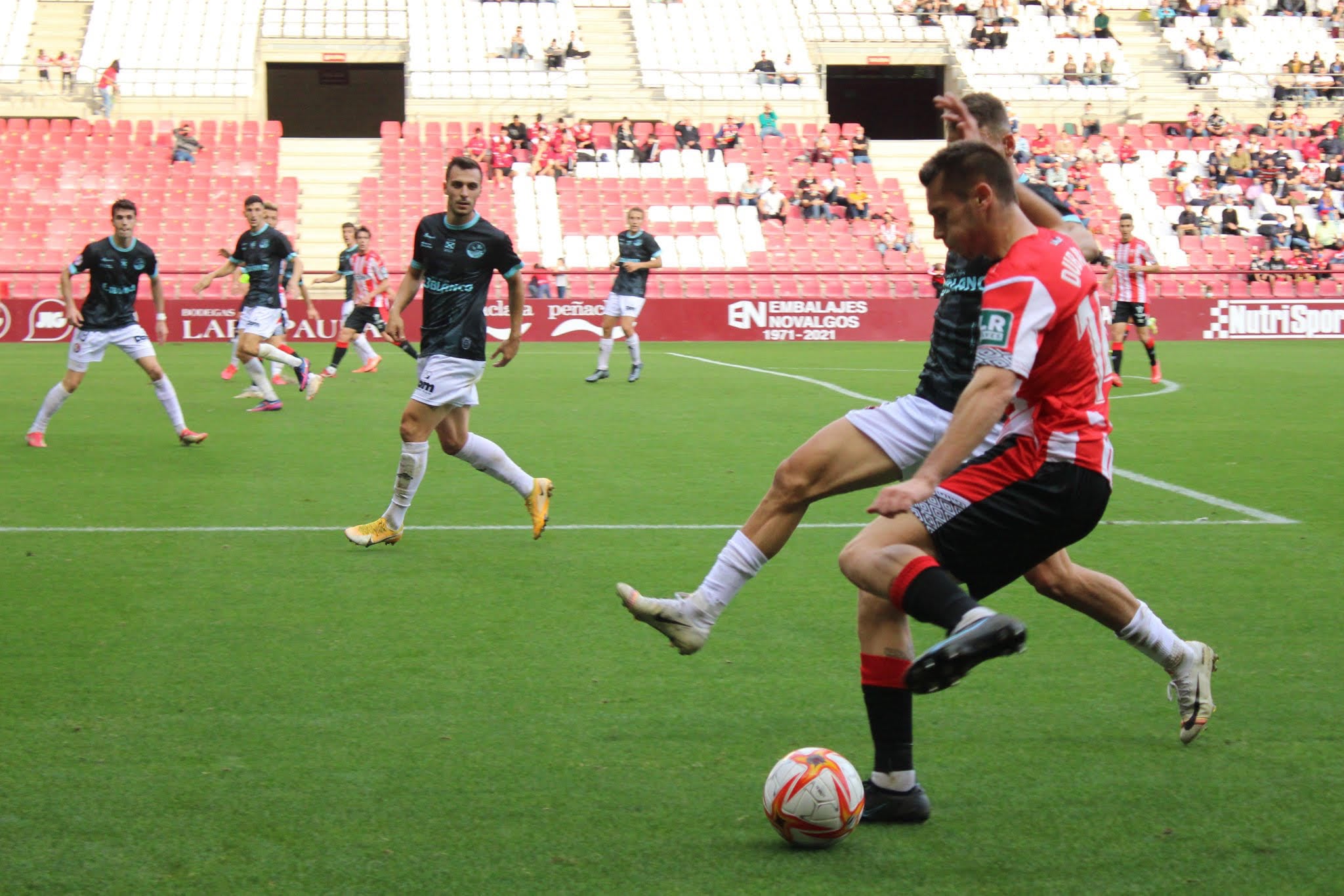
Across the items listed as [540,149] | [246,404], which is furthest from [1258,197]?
[246,404]

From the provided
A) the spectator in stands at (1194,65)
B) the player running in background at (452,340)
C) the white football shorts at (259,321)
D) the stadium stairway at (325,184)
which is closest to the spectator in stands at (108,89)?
the stadium stairway at (325,184)

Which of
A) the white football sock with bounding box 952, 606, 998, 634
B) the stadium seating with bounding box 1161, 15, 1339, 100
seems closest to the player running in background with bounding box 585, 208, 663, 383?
the white football sock with bounding box 952, 606, 998, 634

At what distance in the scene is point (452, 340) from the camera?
7.89 meters

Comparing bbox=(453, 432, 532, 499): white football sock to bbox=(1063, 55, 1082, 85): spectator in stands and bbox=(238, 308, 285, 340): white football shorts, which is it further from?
bbox=(1063, 55, 1082, 85): spectator in stands

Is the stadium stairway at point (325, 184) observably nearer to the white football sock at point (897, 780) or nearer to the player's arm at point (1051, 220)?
the player's arm at point (1051, 220)

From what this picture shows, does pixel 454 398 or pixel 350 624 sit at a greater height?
pixel 454 398

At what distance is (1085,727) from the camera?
4.61 meters

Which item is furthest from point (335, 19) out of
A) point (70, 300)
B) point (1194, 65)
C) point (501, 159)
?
point (70, 300)

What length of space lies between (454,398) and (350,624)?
213 cm

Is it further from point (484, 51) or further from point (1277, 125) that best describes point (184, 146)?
point (1277, 125)

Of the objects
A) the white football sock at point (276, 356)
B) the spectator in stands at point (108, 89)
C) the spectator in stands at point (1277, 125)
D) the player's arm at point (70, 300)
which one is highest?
the spectator in stands at point (108, 89)

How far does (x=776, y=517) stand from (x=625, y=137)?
3291cm

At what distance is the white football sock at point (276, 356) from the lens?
1513cm

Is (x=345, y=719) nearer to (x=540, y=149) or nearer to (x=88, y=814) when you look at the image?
(x=88, y=814)
